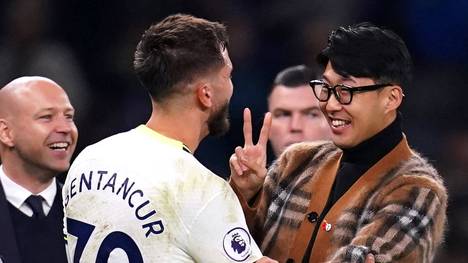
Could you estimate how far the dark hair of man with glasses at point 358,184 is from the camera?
3.20 metres

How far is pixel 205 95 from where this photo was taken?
10.6 feet

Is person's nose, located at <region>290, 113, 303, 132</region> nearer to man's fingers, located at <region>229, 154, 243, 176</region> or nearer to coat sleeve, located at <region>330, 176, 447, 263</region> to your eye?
man's fingers, located at <region>229, 154, 243, 176</region>

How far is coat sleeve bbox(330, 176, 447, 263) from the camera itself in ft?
10.4

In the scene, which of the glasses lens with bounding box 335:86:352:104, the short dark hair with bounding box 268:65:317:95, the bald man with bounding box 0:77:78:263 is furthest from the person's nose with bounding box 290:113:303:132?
the glasses lens with bounding box 335:86:352:104

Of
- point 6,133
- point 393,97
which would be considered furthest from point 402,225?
point 6,133

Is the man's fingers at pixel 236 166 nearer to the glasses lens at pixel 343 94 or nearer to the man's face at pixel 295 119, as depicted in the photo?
the glasses lens at pixel 343 94

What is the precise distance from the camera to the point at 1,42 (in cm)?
665

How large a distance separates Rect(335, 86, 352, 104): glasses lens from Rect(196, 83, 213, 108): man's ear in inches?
16.4

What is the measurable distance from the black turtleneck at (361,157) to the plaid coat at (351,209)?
0.9 inches

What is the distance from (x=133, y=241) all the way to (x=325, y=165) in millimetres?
799

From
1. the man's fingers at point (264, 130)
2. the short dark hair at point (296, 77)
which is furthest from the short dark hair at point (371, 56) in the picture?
the short dark hair at point (296, 77)

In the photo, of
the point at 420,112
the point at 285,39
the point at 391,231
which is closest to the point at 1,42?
the point at 285,39

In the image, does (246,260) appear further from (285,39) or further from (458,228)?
(285,39)

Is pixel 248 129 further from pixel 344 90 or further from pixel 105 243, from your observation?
pixel 105 243
